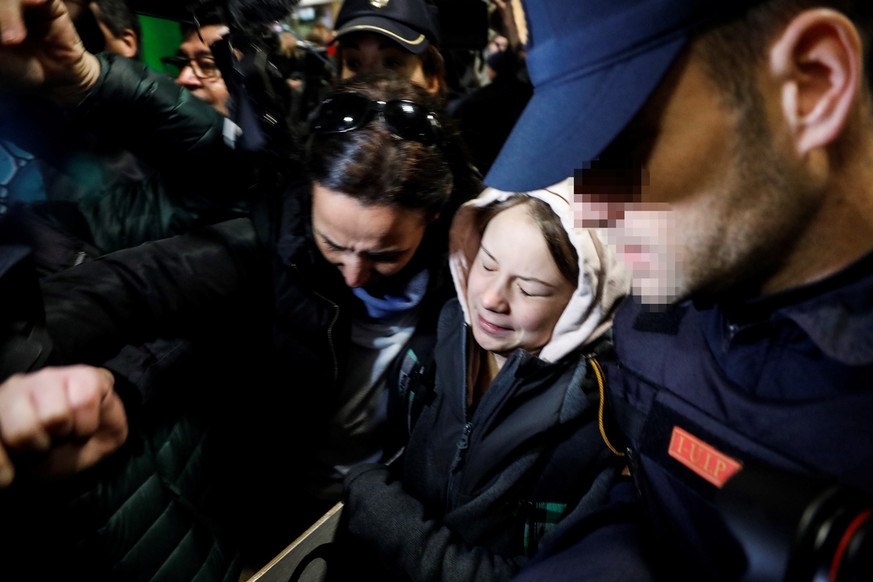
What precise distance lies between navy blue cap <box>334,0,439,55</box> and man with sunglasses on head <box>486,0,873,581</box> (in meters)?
1.39

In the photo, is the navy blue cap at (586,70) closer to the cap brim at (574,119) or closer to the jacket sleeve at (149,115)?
the cap brim at (574,119)

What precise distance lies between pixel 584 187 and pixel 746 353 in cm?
38

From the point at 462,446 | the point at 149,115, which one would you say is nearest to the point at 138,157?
the point at 149,115

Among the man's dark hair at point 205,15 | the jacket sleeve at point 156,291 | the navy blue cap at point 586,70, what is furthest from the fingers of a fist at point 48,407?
the man's dark hair at point 205,15

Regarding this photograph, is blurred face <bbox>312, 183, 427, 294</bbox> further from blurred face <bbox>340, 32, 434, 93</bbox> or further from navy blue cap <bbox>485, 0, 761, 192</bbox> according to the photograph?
blurred face <bbox>340, 32, 434, 93</bbox>

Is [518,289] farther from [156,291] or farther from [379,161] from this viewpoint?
[156,291]

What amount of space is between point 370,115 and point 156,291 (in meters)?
0.71

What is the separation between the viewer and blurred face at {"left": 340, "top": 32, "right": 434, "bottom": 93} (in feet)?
6.46

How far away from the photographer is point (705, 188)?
2.08 feet

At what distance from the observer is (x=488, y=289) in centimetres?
Answer: 126

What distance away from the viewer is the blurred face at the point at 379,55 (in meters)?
1.97

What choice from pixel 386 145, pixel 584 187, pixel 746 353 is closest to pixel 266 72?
pixel 386 145

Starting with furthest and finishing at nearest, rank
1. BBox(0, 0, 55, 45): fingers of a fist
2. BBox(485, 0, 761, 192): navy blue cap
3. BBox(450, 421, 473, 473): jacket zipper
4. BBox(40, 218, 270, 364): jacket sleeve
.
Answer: BBox(450, 421, 473, 473): jacket zipper < BBox(40, 218, 270, 364): jacket sleeve < BBox(0, 0, 55, 45): fingers of a fist < BBox(485, 0, 761, 192): navy blue cap

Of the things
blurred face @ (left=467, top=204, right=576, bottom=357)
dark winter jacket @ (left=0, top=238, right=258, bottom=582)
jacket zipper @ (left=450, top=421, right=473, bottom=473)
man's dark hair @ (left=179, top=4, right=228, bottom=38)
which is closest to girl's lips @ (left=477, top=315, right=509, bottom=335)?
blurred face @ (left=467, top=204, right=576, bottom=357)
